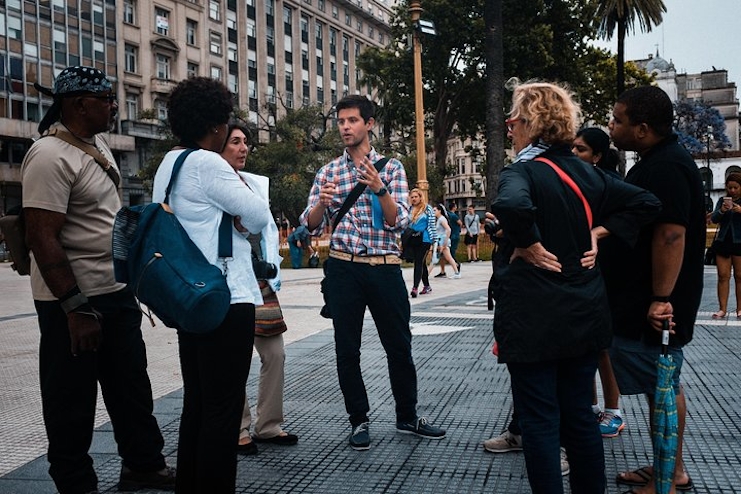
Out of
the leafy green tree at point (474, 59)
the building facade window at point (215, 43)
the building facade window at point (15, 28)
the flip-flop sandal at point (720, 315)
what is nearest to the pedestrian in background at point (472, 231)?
the leafy green tree at point (474, 59)

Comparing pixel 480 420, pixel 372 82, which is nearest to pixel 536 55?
→ pixel 372 82

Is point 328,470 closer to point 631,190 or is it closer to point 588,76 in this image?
point 631,190

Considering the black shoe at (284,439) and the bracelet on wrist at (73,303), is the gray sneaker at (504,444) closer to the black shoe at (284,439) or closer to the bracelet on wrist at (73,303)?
the black shoe at (284,439)

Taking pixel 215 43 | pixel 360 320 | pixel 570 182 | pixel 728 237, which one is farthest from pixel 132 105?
pixel 570 182

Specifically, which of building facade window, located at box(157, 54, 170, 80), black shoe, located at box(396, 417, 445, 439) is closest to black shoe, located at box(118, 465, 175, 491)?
black shoe, located at box(396, 417, 445, 439)

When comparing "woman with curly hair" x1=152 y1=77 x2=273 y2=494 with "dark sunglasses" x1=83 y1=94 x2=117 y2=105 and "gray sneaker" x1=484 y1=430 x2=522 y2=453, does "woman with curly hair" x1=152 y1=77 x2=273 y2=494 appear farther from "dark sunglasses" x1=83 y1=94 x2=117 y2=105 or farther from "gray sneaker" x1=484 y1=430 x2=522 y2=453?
"gray sneaker" x1=484 y1=430 x2=522 y2=453

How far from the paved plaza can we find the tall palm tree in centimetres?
2152

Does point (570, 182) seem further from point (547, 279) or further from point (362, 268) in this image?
point (362, 268)

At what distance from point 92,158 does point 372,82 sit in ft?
102

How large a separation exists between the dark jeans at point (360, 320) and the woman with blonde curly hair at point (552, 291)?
1.38 meters

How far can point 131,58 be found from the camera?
48.9 meters

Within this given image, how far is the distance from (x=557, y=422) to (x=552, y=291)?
1.59 ft

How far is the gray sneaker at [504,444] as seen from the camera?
3955mm

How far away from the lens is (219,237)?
9.36ft
